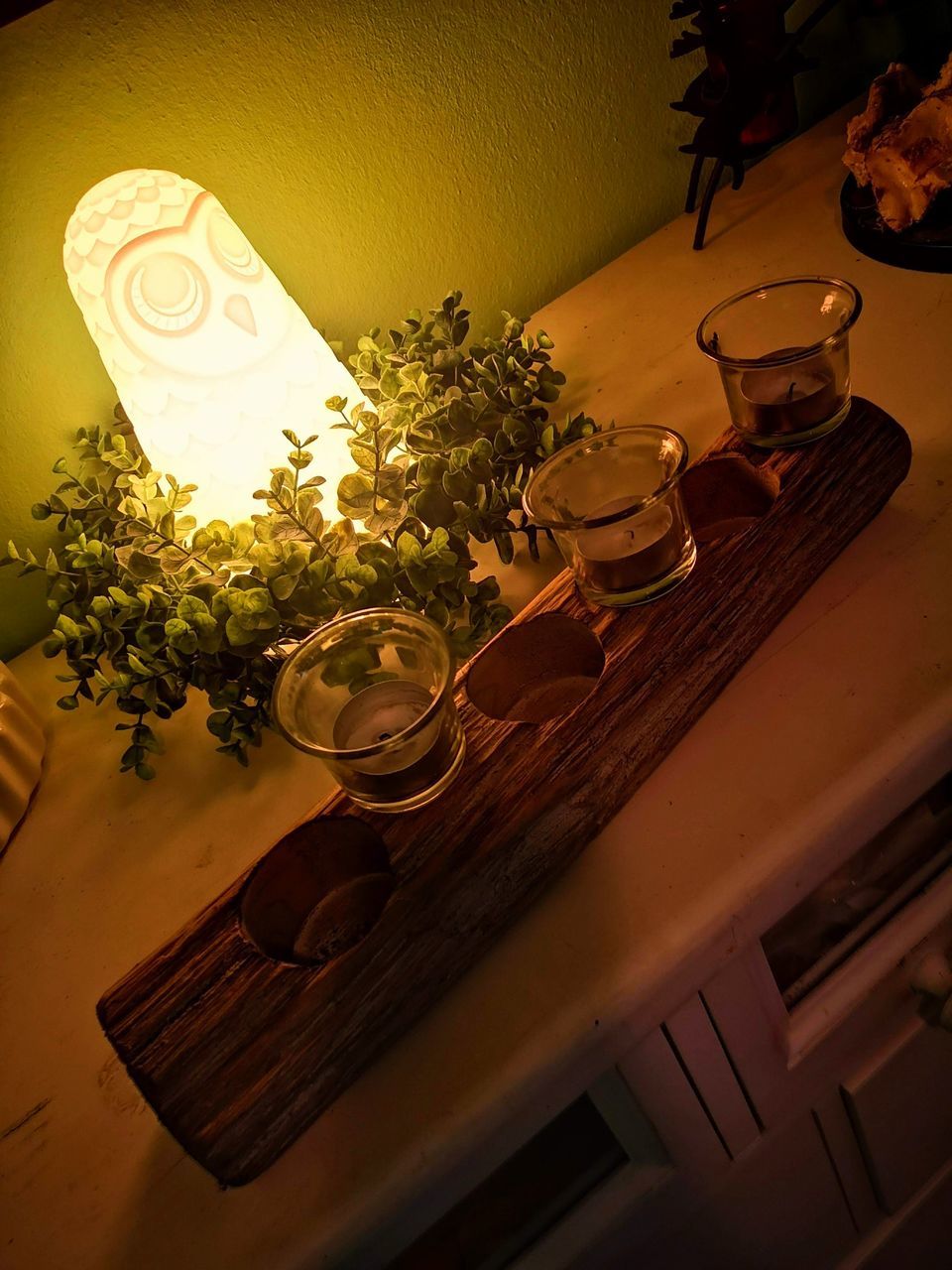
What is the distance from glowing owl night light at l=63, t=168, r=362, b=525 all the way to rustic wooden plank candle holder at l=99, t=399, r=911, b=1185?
0.24 meters

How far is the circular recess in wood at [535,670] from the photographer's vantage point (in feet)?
1.98

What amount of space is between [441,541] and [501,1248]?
45cm

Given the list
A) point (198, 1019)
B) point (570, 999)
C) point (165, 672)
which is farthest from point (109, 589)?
point (570, 999)

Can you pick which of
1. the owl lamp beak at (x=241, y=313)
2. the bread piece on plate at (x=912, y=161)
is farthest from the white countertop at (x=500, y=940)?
the owl lamp beak at (x=241, y=313)

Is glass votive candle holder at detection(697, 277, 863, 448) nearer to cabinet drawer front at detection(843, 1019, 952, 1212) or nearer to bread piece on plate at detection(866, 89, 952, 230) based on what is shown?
bread piece on plate at detection(866, 89, 952, 230)

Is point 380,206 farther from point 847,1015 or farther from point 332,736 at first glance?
point 847,1015

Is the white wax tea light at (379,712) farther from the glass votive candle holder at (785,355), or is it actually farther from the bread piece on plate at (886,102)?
the bread piece on plate at (886,102)

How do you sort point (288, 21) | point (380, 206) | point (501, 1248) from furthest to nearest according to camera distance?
point (380, 206), point (288, 21), point (501, 1248)

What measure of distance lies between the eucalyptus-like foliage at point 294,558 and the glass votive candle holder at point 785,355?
0.13 meters

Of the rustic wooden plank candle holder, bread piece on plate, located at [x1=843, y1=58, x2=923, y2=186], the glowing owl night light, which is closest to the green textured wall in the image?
the glowing owl night light

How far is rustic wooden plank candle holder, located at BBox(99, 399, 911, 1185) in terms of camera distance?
0.47 meters

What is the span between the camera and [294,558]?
2.06 feet

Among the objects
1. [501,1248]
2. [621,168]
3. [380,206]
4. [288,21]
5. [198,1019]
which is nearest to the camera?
[198,1019]

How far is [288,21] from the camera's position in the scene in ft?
2.59
